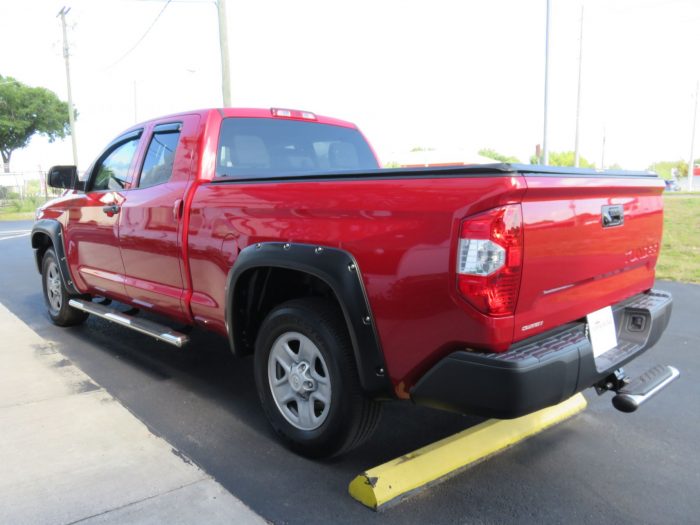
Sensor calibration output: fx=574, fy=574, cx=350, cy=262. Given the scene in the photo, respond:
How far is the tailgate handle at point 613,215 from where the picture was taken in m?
2.69

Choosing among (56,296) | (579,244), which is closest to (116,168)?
(56,296)

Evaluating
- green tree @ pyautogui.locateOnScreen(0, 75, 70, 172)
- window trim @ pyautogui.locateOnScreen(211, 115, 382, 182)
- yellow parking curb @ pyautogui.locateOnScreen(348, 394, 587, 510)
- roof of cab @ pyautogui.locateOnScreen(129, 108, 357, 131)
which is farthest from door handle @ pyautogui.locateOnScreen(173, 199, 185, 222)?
green tree @ pyautogui.locateOnScreen(0, 75, 70, 172)

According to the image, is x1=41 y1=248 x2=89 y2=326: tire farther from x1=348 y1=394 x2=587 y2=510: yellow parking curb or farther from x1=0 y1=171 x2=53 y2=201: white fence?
x1=0 y1=171 x2=53 y2=201: white fence

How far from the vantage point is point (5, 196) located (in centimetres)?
3203

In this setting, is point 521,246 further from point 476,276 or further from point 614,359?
point 614,359

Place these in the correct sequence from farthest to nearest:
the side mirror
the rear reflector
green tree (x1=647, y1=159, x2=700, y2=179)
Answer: green tree (x1=647, y1=159, x2=700, y2=179)
the side mirror
the rear reflector

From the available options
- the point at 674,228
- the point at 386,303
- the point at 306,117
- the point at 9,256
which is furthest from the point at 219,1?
the point at 386,303

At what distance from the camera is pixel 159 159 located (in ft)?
13.8

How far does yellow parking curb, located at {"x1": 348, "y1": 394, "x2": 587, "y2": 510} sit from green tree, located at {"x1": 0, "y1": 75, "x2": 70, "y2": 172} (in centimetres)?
4028

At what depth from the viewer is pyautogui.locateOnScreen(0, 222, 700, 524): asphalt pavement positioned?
260cm

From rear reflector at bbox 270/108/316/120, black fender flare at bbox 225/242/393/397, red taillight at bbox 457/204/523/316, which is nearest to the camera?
red taillight at bbox 457/204/523/316

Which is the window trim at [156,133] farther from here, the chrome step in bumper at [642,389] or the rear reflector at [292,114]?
the chrome step in bumper at [642,389]

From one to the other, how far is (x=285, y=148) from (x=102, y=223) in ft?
5.54

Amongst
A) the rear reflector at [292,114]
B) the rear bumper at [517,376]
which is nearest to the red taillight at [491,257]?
the rear bumper at [517,376]
